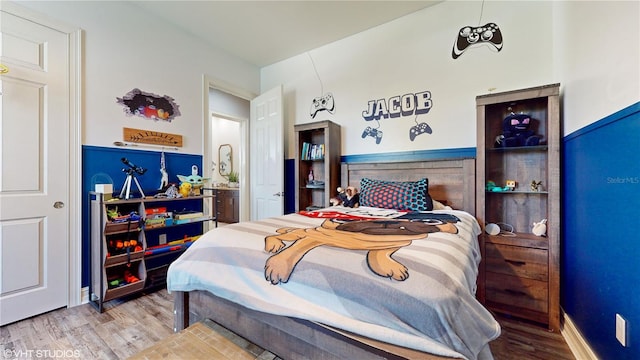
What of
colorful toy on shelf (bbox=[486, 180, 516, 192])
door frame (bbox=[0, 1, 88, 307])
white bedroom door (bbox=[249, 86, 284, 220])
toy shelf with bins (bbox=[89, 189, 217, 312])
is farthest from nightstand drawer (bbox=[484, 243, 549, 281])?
door frame (bbox=[0, 1, 88, 307])

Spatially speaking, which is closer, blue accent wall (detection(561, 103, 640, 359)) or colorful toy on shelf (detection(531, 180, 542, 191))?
blue accent wall (detection(561, 103, 640, 359))

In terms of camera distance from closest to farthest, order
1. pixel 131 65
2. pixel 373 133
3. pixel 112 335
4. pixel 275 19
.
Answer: pixel 112 335
pixel 131 65
pixel 275 19
pixel 373 133

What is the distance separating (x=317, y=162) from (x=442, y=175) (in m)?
1.58

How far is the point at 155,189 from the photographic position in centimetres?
271

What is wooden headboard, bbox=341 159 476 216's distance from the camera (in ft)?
7.29

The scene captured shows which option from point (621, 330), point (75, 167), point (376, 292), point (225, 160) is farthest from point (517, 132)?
point (225, 160)

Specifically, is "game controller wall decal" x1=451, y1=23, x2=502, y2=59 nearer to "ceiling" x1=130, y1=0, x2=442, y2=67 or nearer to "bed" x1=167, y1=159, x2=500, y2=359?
"ceiling" x1=130, y1=0, x2=442, y2=67

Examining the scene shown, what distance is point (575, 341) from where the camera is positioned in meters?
1.59

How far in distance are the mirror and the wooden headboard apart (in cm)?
429

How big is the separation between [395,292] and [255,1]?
9.33 ft

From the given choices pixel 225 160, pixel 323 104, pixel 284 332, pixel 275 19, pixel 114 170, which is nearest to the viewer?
pixel 284 332

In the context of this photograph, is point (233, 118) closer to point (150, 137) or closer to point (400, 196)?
point (150, 137)

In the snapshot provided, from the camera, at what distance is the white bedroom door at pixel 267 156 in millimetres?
3325

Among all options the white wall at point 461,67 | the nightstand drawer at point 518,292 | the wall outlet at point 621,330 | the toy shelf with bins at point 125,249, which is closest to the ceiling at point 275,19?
the white wall at point 461,67
